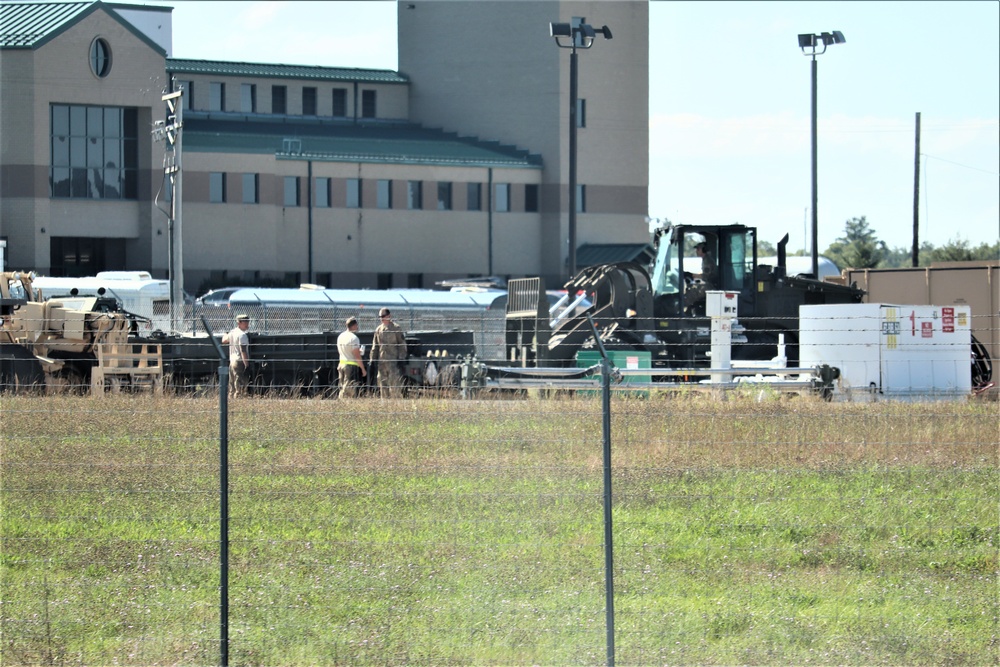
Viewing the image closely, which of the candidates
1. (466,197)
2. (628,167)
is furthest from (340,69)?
(628,167)

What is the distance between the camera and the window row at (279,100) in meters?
70.3

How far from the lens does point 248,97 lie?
71500mm

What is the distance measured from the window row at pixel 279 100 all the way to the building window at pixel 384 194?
383 inches

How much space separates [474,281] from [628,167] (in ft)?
49.0

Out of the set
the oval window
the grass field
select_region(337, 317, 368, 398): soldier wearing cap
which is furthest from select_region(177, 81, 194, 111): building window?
the grass field

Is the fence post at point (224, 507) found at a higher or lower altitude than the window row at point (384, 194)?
lower

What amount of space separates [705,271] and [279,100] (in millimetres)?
50771

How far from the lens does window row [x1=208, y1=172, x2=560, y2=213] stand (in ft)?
204

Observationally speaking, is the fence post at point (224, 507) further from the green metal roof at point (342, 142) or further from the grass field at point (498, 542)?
the green metal roof at point (342, 142)

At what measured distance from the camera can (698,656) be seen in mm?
7500

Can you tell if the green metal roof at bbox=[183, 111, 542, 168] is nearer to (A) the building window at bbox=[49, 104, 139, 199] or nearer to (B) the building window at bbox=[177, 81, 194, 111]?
(B) the building window at bbox=[177, 81, 194, 111]

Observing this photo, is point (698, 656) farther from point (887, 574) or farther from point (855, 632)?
point (887, 574)

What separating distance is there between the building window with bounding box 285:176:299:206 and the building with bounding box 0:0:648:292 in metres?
0.07

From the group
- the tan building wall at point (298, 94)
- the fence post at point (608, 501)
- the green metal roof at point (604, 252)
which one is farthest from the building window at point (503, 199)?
the fence post at point (608, 501)
